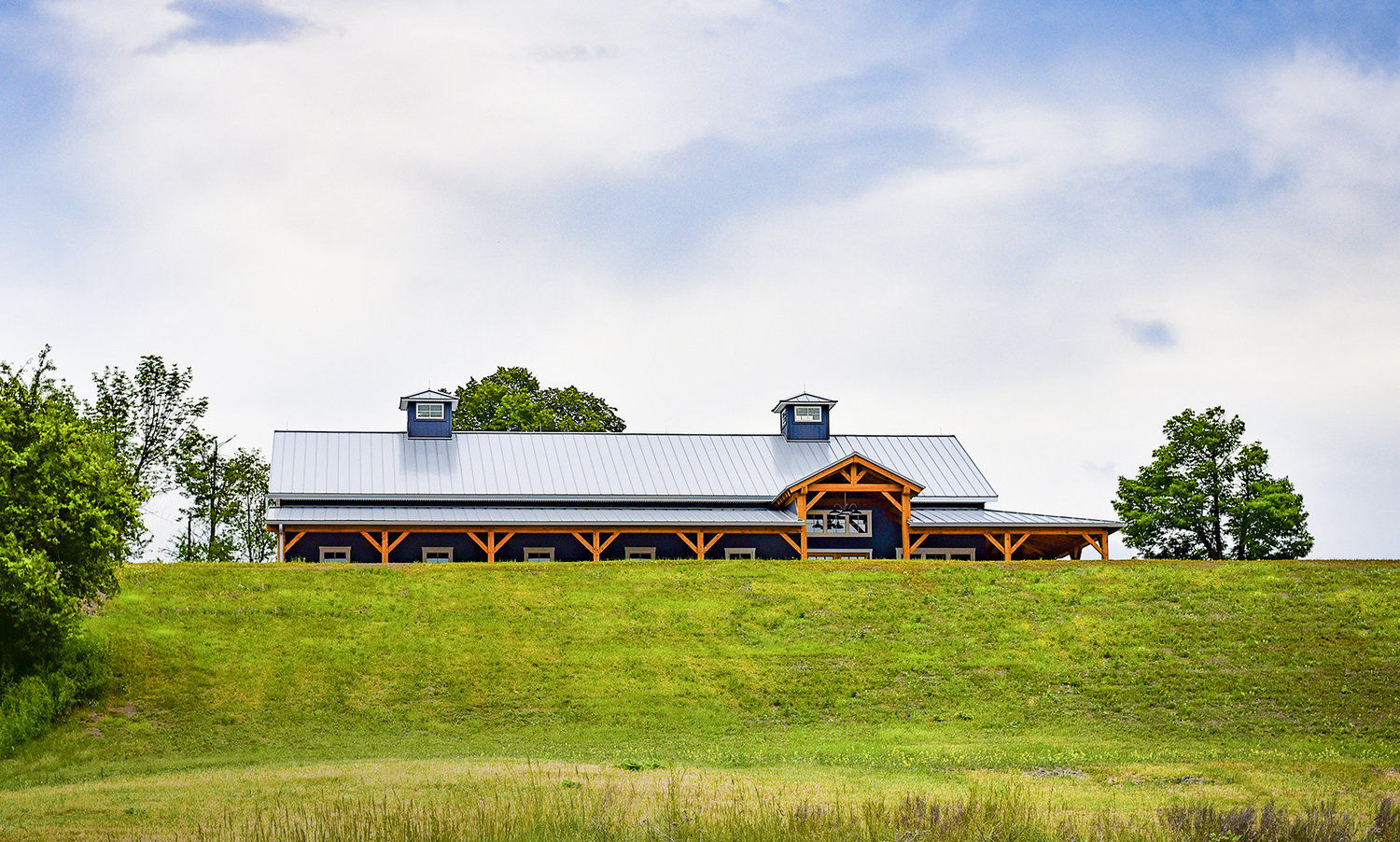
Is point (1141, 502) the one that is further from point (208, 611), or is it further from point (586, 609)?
point (208, 611)

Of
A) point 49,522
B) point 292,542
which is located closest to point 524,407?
point 292,542

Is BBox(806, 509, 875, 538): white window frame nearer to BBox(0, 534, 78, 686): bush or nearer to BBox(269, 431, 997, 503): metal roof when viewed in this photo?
BBox(269, 431, 997, 503): metal roof

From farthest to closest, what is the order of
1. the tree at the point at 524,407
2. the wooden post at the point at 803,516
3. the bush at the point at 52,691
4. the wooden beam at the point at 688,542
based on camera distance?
1. the tree at the point at 524,407
2. the wooden post at the point at 803,516
3. the wooden beam at the point at 688,542
4. the bush at the point at 52,691

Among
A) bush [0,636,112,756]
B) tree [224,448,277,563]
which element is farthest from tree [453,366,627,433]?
bush [0,636,112,756]

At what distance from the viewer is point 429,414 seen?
52.5 metres

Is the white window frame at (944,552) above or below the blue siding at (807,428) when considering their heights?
below

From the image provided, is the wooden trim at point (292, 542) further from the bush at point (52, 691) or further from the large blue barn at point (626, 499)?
the bush at point (52, 691)

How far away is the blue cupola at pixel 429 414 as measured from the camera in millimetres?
52312

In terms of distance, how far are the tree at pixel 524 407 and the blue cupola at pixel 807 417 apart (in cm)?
1219

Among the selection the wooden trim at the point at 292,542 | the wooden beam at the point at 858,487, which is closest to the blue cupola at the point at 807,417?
the wooden beam at the point at 858,487

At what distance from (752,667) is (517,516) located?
15.4 metres

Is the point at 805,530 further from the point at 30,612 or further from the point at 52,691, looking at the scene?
the point at 30,612

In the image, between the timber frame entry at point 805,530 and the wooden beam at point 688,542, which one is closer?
the timber frame entry at point 805,530

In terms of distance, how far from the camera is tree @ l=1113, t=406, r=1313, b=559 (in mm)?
55094
